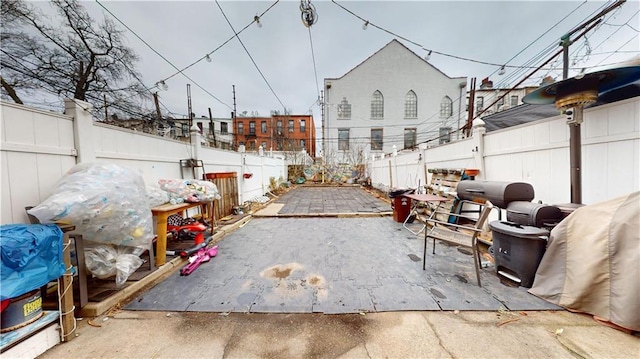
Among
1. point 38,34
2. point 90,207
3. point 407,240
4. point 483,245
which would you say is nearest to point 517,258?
point 483,245

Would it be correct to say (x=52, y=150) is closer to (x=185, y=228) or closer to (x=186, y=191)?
(x=186, y=191)

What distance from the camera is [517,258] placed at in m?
2.26

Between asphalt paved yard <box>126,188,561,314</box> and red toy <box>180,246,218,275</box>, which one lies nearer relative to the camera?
asphalt paved yard <box>126,188,561,314</box>

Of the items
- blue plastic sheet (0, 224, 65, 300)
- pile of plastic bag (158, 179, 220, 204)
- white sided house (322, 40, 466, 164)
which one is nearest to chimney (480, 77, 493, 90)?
white sided house (322, 40, 466, 164)

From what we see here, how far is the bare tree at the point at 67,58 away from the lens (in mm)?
6621

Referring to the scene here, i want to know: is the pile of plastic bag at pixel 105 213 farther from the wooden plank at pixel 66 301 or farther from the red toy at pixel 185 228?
the red toy at pixel 185 228

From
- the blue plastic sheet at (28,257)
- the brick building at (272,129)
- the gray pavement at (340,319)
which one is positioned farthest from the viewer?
the brick building at (272,129)

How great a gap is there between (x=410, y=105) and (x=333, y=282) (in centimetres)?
1819

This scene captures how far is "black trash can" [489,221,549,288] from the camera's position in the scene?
2.14m

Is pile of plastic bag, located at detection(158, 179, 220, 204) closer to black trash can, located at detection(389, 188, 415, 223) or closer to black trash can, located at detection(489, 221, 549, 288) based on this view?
black trash can, located at detection(389, 188, 415, 223)

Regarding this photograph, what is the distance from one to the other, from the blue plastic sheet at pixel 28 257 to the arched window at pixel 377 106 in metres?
18.0

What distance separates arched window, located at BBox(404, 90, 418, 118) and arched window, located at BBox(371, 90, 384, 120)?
1.98 meters

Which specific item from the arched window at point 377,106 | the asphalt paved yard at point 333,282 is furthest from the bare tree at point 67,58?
the arched window at point 377,106

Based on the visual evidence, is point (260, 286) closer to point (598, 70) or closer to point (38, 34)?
point (598, 70)
